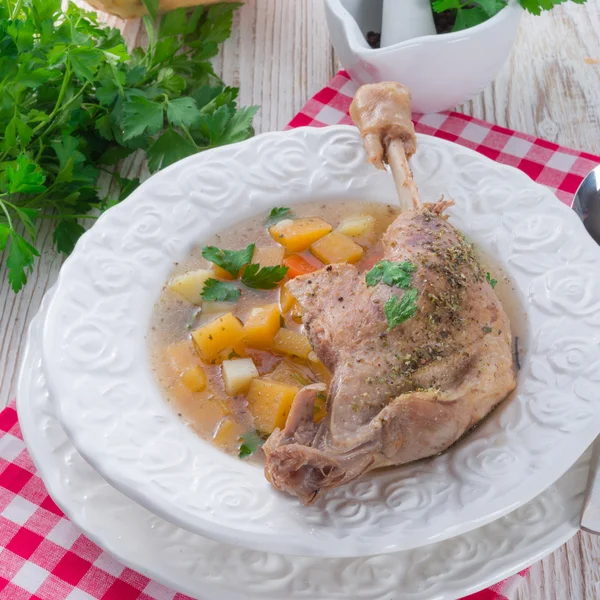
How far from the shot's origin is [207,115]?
3.62 meters

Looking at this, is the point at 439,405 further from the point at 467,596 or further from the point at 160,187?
the point at 160,187

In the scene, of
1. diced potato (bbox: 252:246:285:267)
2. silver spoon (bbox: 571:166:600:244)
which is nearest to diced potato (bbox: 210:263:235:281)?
diced potato (bbox: 252:246:285:267)

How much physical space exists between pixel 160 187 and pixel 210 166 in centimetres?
24

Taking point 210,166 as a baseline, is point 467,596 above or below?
below

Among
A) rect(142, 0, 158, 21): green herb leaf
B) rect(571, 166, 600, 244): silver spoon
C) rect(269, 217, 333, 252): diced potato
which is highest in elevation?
rect(142, 0, 158, 21): green herb leaf

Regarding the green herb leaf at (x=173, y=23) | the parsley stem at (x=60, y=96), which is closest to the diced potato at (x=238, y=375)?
the parsley stem at (x=60, y=96)

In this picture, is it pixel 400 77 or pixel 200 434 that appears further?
pixel 400 77

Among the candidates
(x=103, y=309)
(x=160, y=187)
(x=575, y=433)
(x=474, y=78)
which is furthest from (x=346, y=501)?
(x=474, y=78)

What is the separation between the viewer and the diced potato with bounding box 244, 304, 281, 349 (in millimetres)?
2734

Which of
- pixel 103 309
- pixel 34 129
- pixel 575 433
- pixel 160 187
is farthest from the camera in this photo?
pixel 34 129

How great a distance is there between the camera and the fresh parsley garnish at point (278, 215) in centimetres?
317

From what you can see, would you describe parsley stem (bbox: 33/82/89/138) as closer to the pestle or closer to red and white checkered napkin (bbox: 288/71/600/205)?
red and white checkered napkin (bbox: 288/71/600/205)

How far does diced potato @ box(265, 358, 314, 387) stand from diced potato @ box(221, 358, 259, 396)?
0.07 m

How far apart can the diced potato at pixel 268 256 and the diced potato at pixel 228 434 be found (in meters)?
A: 0.70
